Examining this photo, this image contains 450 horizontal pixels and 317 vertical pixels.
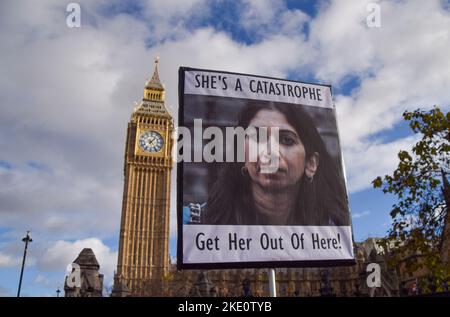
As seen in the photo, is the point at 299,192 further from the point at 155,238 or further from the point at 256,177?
the point at 155,238

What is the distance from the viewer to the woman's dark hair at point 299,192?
5.80 meters

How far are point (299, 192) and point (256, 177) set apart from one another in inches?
33.6

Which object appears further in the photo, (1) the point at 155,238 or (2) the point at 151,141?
(2) the point at 151,141

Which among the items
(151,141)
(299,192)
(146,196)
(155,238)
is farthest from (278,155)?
(151,141)

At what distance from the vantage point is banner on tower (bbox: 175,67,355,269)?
221 inches

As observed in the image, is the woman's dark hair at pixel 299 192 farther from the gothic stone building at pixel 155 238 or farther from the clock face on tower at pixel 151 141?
the clock face on tower at pixel 151 141

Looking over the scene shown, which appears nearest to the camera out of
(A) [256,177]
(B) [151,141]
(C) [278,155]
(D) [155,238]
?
(A) [256,177]

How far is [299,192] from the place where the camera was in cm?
630

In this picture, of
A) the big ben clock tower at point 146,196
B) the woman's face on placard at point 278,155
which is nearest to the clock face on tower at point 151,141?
the big ben clock tower at point 146,196

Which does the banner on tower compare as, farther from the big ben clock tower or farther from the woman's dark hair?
the big ben clock tower

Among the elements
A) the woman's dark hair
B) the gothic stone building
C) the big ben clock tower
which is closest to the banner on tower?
the woman's dark hair
